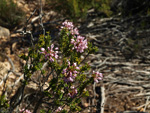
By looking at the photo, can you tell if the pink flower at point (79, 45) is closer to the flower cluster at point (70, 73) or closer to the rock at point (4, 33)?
the flower cluster at point (70, 73)

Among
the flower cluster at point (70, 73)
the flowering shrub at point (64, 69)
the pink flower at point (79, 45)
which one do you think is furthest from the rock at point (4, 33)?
the flower cluster at point (70, 73)

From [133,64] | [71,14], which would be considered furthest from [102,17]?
[133,64]

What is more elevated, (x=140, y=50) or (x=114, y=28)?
(x=114, y=28)

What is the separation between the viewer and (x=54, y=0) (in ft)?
21.0

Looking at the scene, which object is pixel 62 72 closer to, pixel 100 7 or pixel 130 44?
pixel 130 44

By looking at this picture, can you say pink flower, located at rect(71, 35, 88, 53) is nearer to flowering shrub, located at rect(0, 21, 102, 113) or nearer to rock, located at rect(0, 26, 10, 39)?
flowering shrub, located at rect(0, 21, 102, 113)

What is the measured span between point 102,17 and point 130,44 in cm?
172

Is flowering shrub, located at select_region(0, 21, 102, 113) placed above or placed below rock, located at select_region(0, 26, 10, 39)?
below

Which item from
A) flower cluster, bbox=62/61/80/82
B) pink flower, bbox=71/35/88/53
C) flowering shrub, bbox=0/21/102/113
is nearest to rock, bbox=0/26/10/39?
flowering shrub, bbox=0/21/102/113

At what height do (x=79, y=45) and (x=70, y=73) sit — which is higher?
(x=79, y=45)

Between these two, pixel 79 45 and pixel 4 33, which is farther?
pixel 4 33

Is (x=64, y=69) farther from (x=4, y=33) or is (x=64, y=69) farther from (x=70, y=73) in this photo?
(x=4, y=33)

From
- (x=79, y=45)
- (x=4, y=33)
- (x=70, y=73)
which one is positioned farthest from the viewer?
(x=4, y=33)

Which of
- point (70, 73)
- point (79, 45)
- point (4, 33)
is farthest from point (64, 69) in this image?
point (4, 33)
